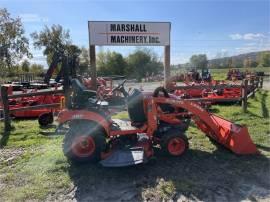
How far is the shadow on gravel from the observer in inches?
164

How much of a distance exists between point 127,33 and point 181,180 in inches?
180

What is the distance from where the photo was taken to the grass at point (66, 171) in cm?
435

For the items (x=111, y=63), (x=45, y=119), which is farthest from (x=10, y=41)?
(x=45, y=119)

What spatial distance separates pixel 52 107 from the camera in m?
8.68

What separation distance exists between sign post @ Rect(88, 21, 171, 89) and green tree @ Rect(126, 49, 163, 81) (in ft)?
96.6

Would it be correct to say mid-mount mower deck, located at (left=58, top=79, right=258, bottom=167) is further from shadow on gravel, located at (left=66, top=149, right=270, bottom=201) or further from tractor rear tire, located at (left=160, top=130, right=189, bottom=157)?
shadow on gravel, located at (left=66, top=149, right=270, bottom=201)

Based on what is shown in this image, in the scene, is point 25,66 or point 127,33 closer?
point 127,33

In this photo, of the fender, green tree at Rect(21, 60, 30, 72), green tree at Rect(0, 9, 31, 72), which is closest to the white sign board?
the fender

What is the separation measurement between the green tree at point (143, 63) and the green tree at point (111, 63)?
131cm

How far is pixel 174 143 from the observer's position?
5.48 metres

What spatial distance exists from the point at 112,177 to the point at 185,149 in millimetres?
1556

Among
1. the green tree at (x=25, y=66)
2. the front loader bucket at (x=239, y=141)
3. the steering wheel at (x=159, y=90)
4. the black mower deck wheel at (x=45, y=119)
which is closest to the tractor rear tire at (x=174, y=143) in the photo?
the steering wheel at (x=159, y=90)

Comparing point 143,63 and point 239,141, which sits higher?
point 143,63

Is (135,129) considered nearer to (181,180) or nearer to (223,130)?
(181,180)
